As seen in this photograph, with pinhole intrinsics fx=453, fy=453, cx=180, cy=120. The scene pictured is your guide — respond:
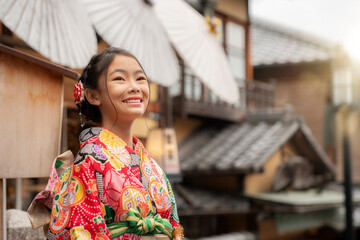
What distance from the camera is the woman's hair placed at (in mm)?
2395

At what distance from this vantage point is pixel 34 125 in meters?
2.72

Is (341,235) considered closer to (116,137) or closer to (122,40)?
(122,40)

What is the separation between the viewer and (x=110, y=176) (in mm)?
2199

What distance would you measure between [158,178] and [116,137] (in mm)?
322

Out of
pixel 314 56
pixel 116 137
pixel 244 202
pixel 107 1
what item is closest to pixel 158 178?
pixel 116 137

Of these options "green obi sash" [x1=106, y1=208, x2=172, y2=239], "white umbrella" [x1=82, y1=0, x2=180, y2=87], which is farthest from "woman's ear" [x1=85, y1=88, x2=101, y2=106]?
"white umbrella" [x1=82, y1=0, x2=180, y2=87]

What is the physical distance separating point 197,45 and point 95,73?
2.49 metres

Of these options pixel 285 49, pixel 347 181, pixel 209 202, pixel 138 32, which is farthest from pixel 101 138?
pixel 285 49

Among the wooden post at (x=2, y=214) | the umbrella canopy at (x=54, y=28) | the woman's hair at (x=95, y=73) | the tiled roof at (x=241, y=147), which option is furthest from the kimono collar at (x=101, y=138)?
the tiled roof at (x=241, y=147)

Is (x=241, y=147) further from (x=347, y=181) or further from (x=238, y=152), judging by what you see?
(x=347, y=181)

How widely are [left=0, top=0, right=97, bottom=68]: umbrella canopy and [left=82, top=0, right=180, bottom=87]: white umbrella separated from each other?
1.22 feet

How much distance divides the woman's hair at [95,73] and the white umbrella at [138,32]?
134cm

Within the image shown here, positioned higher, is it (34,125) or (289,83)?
(289,83)

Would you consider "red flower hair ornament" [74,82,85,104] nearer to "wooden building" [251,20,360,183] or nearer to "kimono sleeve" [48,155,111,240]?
"kimono sleeve" [48,155,111,240]
